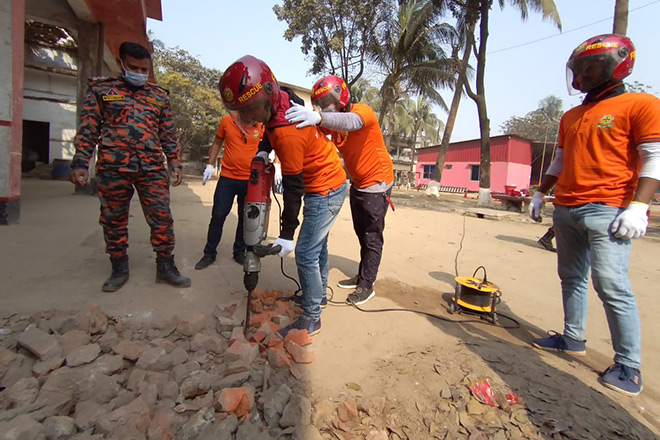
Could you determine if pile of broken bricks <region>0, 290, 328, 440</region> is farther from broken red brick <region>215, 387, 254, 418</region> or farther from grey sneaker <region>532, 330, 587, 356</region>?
grey sneaker <region>532, 330, 587, 356</region>

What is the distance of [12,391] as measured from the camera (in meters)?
1.53

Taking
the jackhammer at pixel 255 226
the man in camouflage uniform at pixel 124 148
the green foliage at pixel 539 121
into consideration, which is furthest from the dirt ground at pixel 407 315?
the green foliage at pixel 539 121

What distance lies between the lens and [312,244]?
90.4 inches

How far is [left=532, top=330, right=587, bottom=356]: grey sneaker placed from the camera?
2.36 meters

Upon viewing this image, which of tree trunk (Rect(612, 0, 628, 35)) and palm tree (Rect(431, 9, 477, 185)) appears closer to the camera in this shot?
tree trunk (Rect(612, 0, 628, 35))

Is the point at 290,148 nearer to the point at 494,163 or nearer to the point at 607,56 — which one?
the point at 607,56

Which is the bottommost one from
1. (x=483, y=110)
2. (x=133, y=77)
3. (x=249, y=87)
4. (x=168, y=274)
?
(x=168, y=274)

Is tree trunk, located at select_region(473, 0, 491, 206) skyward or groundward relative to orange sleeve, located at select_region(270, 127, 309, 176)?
skyward

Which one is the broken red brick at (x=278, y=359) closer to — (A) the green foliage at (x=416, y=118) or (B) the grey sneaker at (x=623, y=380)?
(B) the grey sneaker at (x=623, y=380)

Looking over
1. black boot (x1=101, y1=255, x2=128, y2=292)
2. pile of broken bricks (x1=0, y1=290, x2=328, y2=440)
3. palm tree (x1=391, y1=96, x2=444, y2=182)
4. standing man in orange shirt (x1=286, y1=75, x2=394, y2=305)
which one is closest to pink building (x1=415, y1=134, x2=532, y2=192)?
palm tree (x1=391, y1=96, x2=444, y2=182)

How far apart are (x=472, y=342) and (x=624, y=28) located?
427 inches

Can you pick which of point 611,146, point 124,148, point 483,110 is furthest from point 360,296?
point 483,110

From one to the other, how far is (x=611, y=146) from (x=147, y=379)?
2.76 meters

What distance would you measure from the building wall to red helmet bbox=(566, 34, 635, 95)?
1557 centimetres
